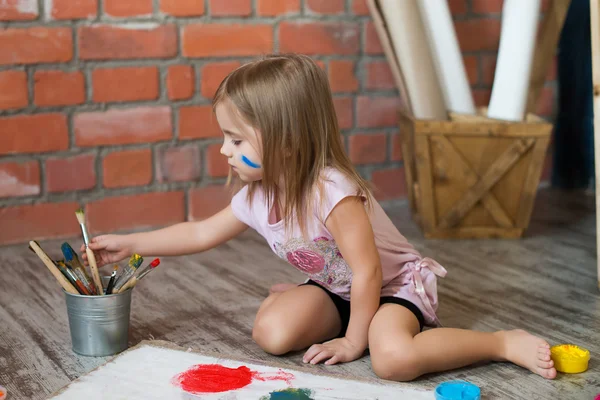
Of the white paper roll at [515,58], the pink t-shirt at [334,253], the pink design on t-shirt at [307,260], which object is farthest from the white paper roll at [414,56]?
the pink design on t-shirt at [307,260]

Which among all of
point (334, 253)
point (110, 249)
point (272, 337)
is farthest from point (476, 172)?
point (110, 249)

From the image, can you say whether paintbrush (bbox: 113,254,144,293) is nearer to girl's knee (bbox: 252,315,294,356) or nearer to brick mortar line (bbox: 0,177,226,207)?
girl's knee (bbox: 252,315,294,356)

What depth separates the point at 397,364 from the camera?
118 cm

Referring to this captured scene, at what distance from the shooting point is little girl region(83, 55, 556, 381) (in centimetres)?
121

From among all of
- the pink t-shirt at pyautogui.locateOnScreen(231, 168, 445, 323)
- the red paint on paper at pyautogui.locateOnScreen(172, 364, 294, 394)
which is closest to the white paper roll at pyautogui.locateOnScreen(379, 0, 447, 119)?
the pink t-shirt at pyautogui.locateOnScreen(231, 168, 445, 323)

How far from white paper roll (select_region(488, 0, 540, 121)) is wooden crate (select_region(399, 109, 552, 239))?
0.16 feet

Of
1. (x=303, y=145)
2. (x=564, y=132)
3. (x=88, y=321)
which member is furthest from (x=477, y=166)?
(x=88, y=321)

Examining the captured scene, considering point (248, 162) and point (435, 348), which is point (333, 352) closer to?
point (435, 348)

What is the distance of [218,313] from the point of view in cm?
152

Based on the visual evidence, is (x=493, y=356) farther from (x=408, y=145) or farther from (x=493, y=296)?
(x=408, y=145)

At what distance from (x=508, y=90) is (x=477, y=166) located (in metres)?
0.20

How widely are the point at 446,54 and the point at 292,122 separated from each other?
3.15 feet

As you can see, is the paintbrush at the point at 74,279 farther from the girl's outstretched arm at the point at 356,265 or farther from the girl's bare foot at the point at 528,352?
the girl's bare foot at the point at 528,352

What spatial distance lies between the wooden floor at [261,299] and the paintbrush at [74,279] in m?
0.11
